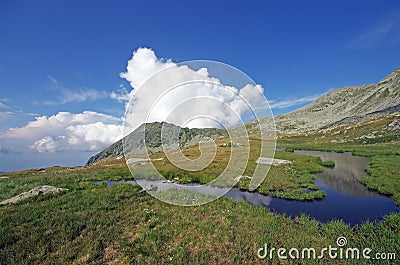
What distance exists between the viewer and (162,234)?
1127cm

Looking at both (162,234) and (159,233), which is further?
(159,233)

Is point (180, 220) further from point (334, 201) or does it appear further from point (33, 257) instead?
point (334, 201)

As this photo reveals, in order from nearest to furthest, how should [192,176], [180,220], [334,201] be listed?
[180,220], [334,201], [192,176]

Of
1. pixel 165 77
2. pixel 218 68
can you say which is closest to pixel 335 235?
pixel 218 68

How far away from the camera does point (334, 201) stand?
1748cm

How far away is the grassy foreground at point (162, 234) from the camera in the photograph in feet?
30.0

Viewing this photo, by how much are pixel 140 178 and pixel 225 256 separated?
2303 centimetres

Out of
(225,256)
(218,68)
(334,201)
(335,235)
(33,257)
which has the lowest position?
(33,257)

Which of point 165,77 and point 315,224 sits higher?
point 165,77

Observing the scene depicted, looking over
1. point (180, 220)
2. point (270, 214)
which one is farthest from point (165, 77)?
point (270, 214)

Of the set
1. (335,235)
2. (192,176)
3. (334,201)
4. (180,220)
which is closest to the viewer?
(335,235)

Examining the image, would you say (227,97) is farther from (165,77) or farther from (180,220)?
(180,220)

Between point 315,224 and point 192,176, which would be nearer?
point 315,224

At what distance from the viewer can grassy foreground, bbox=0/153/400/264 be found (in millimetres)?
9133
